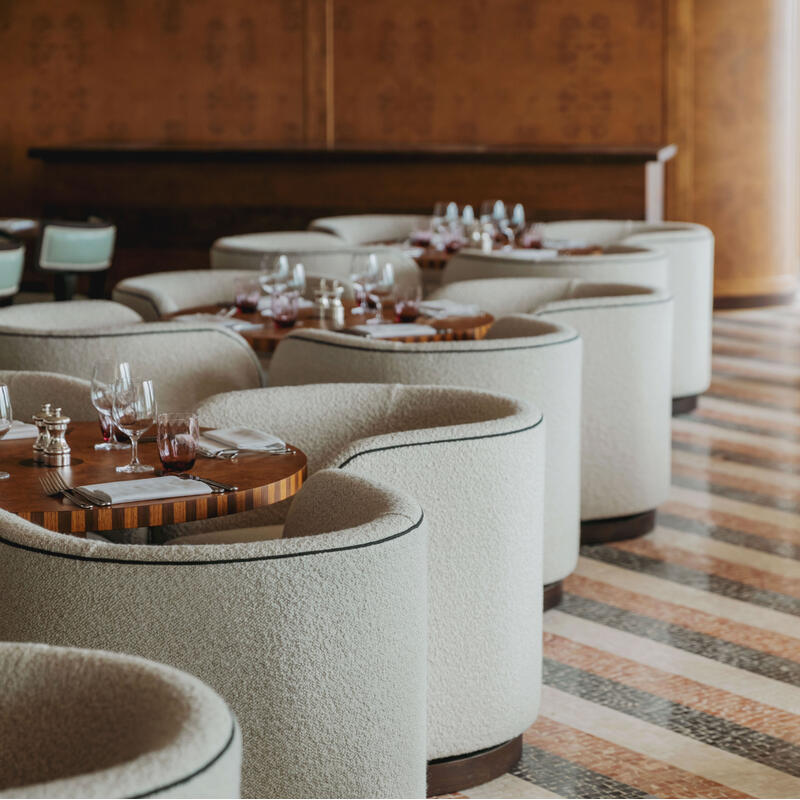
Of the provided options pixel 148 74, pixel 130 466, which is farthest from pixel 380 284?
pixel 148 74

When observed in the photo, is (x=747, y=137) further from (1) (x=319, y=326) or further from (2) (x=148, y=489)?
(2) (x=148, y=489)

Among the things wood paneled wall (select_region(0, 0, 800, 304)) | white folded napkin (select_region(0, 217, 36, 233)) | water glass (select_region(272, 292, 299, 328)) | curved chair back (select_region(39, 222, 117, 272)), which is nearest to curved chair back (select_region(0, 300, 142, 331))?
water glass (select_region(272, 292, 299, 328))

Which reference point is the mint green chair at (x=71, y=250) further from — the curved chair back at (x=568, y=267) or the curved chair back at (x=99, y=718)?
the curved chair back at (x=99, y=718)

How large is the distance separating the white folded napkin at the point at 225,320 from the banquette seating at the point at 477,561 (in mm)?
1812

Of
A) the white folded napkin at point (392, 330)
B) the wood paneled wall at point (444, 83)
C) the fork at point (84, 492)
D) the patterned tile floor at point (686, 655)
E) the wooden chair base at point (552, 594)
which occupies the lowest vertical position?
the patterned tile floor at point (686, 655)

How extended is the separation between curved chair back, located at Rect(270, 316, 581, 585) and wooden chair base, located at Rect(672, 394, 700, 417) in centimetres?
292

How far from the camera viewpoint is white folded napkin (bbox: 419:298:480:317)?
4.98 m

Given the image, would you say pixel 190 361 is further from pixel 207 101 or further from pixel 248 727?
pixel 207 101

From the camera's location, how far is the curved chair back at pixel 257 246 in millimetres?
6355

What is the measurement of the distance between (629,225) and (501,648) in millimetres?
5128

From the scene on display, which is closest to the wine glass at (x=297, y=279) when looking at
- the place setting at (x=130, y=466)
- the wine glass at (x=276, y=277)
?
the wine glass at (x=276, y=277)

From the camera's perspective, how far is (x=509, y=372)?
3.71 m

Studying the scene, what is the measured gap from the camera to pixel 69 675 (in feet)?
5.02

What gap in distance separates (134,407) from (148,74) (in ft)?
29.7
